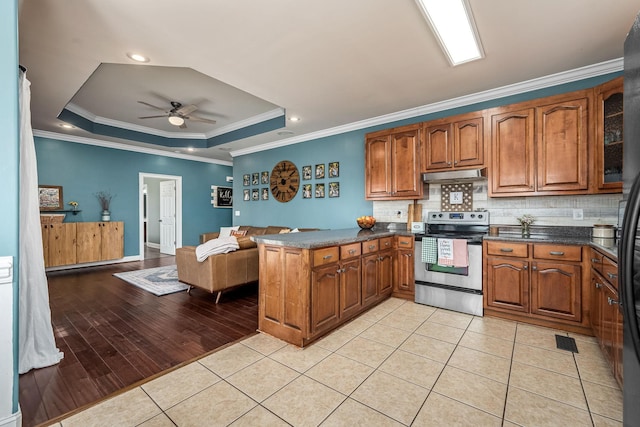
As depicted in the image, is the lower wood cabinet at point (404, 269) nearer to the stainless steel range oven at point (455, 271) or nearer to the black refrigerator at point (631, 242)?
the stainless steel range oven at point (455, 271)

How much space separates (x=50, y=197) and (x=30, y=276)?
444 centimetres

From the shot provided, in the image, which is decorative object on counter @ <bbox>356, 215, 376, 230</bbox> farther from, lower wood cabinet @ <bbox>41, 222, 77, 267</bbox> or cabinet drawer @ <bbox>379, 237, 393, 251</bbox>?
lower wood cabinet @ <bbox>41, 222, 77, 267</bbox>

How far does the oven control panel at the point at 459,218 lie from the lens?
3.50 meters

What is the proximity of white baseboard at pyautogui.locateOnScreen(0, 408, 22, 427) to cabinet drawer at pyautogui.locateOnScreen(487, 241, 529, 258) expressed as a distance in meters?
3.81

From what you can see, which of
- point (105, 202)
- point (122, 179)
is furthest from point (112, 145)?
point (105, 202)

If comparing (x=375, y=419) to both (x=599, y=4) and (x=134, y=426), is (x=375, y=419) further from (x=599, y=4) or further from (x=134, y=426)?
(x=599, y=4)

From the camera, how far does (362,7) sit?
79.7 inches

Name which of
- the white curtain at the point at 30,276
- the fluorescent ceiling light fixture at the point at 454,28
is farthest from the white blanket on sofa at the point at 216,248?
the fluorescent ceiling light fixture at the point at 454,28

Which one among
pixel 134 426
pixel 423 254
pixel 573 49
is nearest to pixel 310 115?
pixel 423 254

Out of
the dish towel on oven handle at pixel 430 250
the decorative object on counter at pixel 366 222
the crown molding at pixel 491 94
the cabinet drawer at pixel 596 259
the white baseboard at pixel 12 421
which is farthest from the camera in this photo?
the decorative object on counter at pixel 366 222

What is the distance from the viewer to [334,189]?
4984 mm

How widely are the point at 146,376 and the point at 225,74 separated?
280 cm

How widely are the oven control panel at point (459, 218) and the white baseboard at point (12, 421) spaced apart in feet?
13.3

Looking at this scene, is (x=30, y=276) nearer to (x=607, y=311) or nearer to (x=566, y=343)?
(x=607, y=311)
